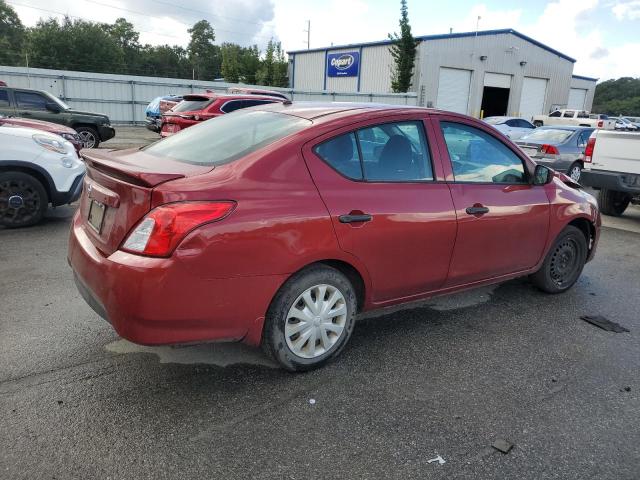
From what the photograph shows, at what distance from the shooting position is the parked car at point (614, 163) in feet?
25.9

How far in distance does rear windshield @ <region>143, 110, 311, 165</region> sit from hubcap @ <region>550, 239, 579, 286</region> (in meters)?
2.86

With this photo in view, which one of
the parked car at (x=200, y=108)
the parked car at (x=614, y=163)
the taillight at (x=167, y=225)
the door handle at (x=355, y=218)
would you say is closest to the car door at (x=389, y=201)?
the door handle at (x=355, y=218)

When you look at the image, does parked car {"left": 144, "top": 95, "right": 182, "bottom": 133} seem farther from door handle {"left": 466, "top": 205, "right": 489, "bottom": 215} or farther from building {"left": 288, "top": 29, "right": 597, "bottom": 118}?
building {"left": 288, "top": 29, "right": 597, "bottom": 118}

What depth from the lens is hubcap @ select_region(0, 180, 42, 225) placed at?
629 cm

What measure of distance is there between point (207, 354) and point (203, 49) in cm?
10293

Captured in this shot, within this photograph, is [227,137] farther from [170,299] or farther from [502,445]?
[502,445]

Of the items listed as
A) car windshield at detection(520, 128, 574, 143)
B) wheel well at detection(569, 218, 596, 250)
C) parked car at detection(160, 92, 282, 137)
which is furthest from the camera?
car windshield at detection(520, 128, 574, 143)

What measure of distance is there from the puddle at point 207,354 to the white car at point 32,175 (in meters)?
3.72

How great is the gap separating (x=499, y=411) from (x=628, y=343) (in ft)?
5.40

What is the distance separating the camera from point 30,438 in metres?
2.53

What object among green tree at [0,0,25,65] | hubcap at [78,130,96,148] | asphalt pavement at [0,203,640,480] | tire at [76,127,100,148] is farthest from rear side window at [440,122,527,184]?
green tree at [0,0,25,65]

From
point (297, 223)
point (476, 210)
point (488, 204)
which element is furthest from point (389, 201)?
point (488, 204)

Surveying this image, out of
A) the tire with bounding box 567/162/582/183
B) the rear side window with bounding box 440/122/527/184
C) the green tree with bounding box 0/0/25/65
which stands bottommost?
the tire with bounding box 567/162/582/183

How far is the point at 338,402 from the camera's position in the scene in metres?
2.96
